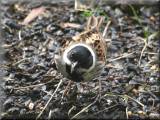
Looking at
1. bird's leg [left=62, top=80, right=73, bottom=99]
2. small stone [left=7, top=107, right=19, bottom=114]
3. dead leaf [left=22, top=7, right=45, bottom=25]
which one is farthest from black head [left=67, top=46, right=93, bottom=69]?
dead leaf [left=22, top=7, right=45, bottom=25]

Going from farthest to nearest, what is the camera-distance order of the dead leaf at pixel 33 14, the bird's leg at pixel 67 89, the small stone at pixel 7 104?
the dead leaf at pixel 33 14
the bird's leg at pixel 67 89
the small stone at pixel 7 104

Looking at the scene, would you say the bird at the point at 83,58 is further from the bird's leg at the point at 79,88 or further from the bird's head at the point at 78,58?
the bird's leg at the point at 79,88

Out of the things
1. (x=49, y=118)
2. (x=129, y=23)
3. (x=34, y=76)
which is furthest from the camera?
(x=129, y=23)

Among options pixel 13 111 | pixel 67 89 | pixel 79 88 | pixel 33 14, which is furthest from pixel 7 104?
pixel 33 14

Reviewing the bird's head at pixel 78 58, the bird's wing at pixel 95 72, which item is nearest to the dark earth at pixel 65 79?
the bird's wing at pixel 95 72

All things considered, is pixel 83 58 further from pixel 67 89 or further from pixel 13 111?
pixel 13 111

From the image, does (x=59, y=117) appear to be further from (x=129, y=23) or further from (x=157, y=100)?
(x=129, y=23)

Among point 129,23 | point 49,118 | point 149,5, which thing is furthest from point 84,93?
point 149,5
